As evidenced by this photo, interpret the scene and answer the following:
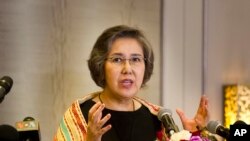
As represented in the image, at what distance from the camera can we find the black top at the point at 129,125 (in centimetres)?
159

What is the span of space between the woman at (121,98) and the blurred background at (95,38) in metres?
0.92

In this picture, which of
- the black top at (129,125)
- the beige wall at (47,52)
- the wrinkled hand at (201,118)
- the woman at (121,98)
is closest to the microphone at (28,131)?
the woman at (121,98)

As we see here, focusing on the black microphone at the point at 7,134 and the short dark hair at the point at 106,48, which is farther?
the short dark hair at the point at 106,48

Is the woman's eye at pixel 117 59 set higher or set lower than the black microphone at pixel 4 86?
higher

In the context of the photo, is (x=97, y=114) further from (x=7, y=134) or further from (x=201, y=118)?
(x=201, y=118)

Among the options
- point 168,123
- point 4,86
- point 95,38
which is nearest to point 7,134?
point 4,86

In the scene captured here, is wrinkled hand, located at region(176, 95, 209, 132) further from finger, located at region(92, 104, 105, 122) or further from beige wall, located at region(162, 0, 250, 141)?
beige wall, located at region(162, 0, 250, 141)

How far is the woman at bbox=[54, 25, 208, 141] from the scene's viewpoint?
155cm

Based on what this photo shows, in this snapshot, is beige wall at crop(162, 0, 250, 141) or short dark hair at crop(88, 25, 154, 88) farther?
beige wall at crop(162, 0, 250, 141)

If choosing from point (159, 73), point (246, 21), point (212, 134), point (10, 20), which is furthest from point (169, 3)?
point (212, 134)

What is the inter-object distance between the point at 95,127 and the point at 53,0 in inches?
59.6

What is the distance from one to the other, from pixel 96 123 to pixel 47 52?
139 centimetres

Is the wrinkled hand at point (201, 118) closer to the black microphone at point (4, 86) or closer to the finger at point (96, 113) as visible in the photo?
the finger at point (96, 113)

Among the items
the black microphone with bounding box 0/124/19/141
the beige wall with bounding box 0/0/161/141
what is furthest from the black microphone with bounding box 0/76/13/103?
the beige wall with bounding box 0/0/161/141
